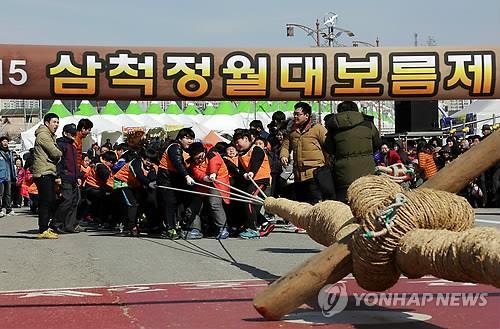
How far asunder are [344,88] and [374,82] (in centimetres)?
27

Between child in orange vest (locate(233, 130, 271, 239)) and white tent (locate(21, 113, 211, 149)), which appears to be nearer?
child in orange vest (locate(233, 130, 271, 239))

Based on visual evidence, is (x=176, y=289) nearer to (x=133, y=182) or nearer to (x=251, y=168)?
(x=251, y=168)

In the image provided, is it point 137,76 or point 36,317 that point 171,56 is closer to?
point 137,76

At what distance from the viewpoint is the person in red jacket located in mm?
13414

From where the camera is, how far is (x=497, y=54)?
8023 millimetres

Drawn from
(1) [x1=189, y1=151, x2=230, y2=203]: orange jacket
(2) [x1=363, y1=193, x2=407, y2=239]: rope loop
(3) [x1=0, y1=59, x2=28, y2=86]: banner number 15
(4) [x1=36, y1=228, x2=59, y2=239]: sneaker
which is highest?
(3) [x1=0, y1=59, x2=28, y2=86]: banner number 15

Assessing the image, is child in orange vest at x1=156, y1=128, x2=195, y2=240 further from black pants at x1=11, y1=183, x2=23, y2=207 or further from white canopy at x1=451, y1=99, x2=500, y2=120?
white canopy at x1=451, y1=99, x2=500, y2=120

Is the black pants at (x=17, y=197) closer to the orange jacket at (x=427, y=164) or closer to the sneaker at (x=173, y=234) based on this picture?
the orange jacket at (x=427, y=164)

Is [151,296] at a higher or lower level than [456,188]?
lower

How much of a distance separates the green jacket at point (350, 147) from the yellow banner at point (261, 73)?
1.97m

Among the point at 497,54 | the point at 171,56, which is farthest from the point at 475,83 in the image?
the point at 171,56

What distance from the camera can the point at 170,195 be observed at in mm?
13984

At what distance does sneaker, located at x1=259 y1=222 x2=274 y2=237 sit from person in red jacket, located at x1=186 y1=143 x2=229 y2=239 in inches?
22.3
